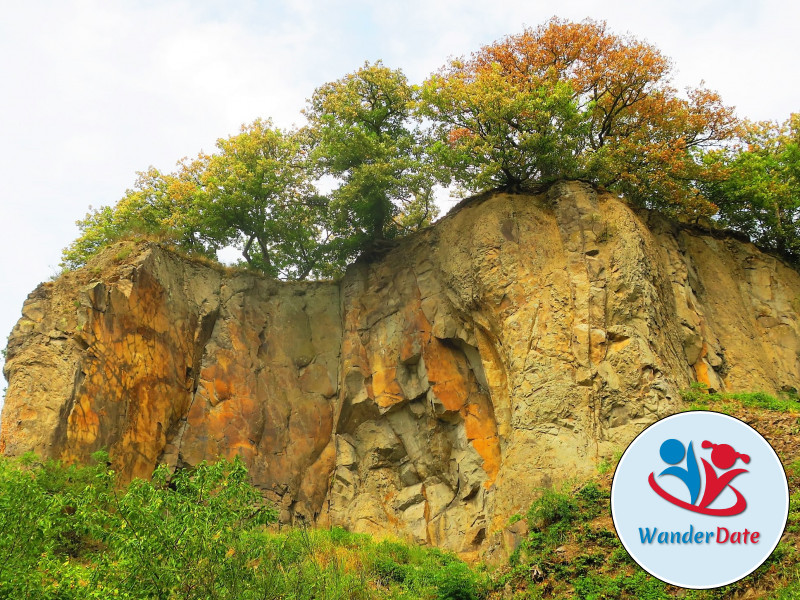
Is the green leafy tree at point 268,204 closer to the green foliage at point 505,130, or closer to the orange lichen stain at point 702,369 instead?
the green foliage at point 505,130

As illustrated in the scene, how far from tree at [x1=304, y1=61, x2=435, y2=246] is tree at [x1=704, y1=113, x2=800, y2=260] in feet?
31.9

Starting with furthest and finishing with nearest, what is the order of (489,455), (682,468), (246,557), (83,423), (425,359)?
(425,359) → (489,455) → (83,423) → (682,468) → (246,557)

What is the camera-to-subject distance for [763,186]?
22.8 metres

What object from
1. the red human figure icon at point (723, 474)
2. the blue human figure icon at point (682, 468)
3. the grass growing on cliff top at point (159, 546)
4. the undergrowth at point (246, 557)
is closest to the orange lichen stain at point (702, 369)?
the undergrowth at point (246, 557)

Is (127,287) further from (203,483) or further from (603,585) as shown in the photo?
(603,585)

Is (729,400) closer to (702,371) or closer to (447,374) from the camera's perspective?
(702,371)

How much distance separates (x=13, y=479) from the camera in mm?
11406

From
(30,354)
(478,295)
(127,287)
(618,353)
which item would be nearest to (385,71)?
(478,295)

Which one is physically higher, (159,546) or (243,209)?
(243,209)

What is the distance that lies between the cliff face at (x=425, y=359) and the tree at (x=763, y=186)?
108 cm

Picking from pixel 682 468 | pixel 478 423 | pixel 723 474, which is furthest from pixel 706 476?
pixel 478 423

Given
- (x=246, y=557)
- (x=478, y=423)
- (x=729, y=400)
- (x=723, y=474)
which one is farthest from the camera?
(x=478, y=423)

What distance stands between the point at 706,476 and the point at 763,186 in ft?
50.9

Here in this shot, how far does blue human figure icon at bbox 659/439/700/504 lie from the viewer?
416 inches
